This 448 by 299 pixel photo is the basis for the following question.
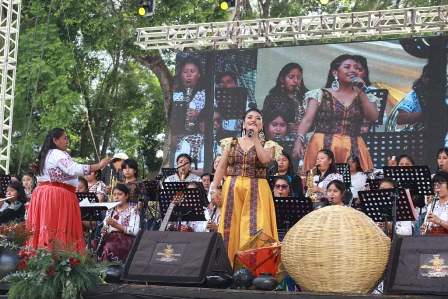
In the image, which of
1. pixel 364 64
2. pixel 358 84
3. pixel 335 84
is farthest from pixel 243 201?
pixel 364 64

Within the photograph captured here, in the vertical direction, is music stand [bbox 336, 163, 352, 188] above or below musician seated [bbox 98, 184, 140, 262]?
above

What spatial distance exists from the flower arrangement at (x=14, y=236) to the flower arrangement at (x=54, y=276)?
0.59 meters

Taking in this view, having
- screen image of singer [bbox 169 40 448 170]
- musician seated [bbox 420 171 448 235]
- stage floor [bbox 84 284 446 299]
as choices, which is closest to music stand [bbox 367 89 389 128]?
screen image of singer [bbox 169 40 448 170]

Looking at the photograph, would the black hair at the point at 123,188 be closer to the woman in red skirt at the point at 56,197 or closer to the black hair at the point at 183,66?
the woman in red skirt at the point at 56,197

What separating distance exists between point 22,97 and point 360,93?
26.2 ft

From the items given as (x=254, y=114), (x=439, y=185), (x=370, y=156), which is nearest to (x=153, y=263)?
(x=254, y=114)

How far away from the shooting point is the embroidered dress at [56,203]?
8.27 m

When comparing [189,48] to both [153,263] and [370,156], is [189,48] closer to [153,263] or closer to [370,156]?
[370,156]

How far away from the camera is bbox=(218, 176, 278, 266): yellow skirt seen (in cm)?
784

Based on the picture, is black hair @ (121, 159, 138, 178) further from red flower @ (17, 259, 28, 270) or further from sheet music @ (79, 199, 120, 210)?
red flower @ (17, 259, 28, 270)

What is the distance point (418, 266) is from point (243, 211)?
224 cm

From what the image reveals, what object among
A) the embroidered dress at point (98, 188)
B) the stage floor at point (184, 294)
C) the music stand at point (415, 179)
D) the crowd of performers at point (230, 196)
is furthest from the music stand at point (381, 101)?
the stage floor at point (184, 294)

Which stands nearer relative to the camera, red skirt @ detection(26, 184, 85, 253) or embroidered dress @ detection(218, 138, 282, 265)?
embroidered dress @ detection(218, 138, 282, 265)

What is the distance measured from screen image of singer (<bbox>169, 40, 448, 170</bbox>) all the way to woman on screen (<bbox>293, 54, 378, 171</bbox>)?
2cm
